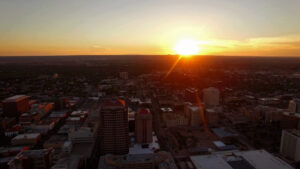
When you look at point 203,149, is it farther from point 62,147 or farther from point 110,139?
point 62,147

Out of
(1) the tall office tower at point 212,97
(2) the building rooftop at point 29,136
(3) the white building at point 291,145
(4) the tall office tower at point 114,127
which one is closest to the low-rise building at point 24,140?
(2) the building rooftop at point 29,136

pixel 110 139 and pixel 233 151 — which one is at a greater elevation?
pixel 110 139

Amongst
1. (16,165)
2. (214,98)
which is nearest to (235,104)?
(214,98)

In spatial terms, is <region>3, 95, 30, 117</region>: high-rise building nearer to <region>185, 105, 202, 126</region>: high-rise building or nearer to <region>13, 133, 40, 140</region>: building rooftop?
<region>13, 133, 40, 140</region>: building rooftop

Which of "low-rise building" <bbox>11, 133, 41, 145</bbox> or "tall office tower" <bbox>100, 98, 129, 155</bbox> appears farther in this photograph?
"low-rise building" <bbox>11, 133, 41, 145</bbox>

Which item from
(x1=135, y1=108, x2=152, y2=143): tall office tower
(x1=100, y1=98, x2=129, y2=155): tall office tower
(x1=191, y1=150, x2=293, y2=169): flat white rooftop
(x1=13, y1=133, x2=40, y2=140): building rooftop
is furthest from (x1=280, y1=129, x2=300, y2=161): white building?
(x1=13, y1=133, x2=40, y2=140): building rooftop
